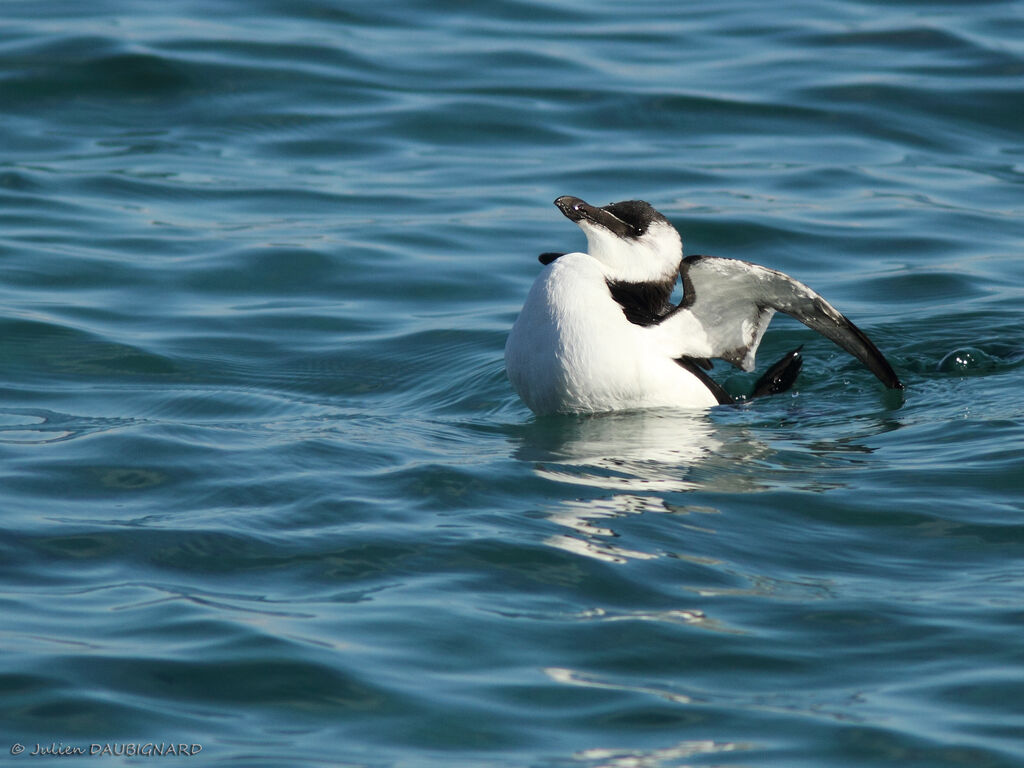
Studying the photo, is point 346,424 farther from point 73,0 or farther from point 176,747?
point 73,0

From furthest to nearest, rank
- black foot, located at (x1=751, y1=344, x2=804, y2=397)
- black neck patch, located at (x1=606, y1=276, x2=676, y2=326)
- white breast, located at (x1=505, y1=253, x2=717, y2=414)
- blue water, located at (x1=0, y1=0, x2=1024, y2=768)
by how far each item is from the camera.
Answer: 1. black foot, located at (x1=751, y1=344, x2=804, y2=397)
2. black neck patch, located at (x1=606, y1=276, x2=676, y2=326)
3. white breast, located at (x1=505, y1=253, x2=717, y2=414)
4. blue water, located at (x1=0, y1=0, x2=1024, y2=768)

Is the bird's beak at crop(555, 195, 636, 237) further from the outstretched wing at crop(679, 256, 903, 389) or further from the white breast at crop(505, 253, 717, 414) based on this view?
the outstretched wing at crop(679, 256, 903, 389)

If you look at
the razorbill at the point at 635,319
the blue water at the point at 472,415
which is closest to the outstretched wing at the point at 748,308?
the razorbill at the point at 635,319

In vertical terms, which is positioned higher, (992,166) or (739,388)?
(992,166)

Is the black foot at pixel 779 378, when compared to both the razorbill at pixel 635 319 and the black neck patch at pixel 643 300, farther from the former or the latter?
the black neck patch at pixel 643 300

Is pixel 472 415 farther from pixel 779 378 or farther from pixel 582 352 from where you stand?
pixel 779 378

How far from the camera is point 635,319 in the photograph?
22.1 feet

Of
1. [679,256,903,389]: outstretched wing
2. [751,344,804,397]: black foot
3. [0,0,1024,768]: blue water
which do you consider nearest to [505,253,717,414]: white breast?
[0,0,1024,768]: blue water

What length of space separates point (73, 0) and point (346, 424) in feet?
32.6

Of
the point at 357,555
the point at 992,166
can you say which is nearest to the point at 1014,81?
the point at 992,166

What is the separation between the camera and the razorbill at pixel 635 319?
21.2 ft

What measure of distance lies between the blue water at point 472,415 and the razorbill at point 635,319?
7.3 inches

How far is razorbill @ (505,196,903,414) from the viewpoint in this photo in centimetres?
647

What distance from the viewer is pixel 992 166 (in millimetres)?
12117
